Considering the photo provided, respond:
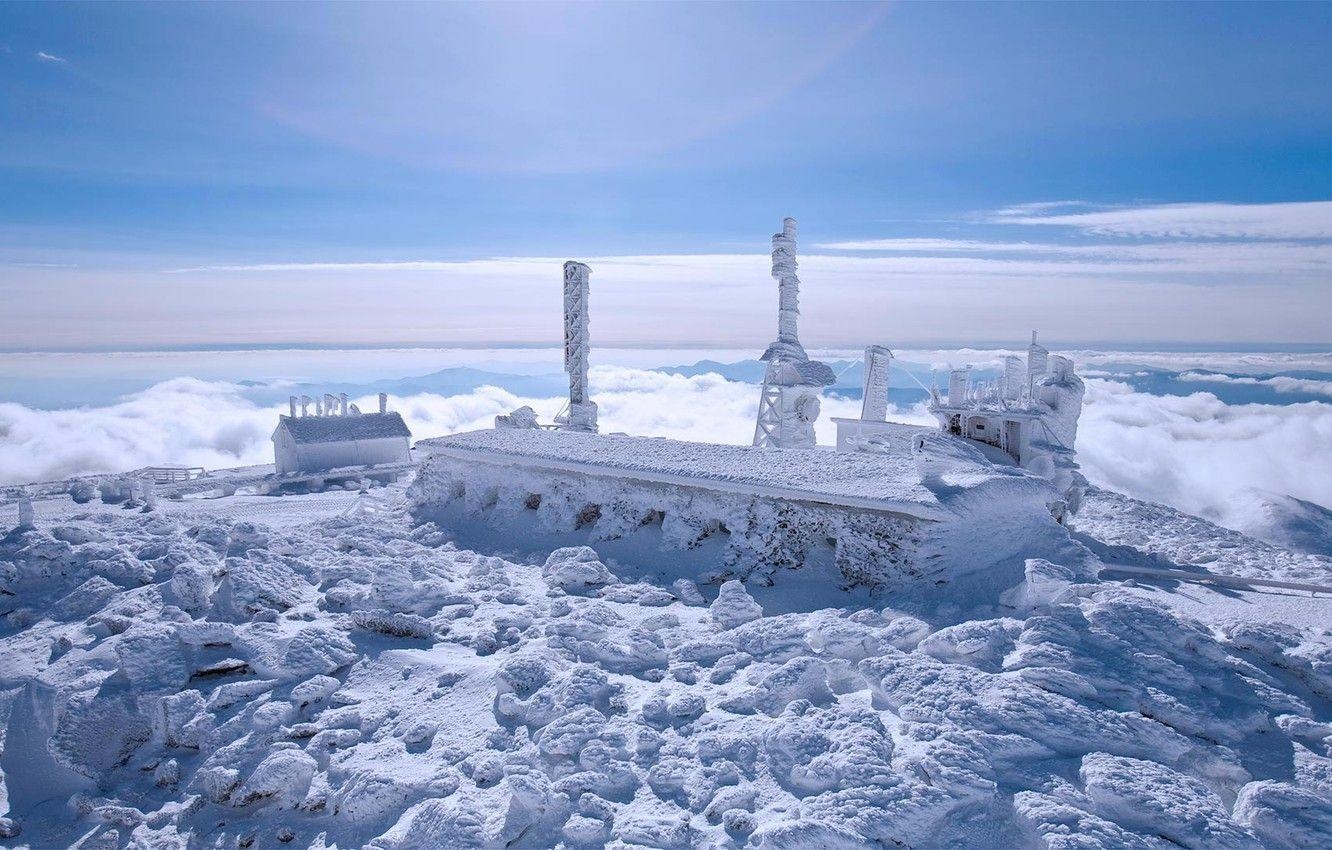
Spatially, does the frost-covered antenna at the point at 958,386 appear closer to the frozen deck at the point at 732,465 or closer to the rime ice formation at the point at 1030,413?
the rime ice formation at the point at 1030,413

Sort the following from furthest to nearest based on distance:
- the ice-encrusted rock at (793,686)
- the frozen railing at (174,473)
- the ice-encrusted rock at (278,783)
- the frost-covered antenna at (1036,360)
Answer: the frozen railing at (174,473) → the frost-covered antenna at (1036,360) → the ice-encrusted rock at (793,686) → the ice-encrusted rock at (278,783)

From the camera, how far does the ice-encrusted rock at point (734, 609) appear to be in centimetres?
911

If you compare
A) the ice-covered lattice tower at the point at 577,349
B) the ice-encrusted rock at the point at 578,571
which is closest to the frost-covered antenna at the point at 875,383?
the ice-covered lattice tower at the point at 577,349

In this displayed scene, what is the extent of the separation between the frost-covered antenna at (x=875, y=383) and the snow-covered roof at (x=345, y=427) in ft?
69.7

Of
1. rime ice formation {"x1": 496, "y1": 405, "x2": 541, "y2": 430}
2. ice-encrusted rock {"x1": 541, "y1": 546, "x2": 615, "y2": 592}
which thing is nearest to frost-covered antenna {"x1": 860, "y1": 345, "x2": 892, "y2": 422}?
rime ice formation {"x1": 496, "y1": 405, "x2": 541, "y2": 430}

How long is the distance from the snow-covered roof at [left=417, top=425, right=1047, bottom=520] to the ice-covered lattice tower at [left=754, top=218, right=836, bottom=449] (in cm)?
234

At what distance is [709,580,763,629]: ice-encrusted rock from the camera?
359 inches

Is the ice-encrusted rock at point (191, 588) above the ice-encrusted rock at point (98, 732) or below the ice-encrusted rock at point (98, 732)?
above

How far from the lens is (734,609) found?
9219 millimetres

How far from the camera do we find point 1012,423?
19.0 m

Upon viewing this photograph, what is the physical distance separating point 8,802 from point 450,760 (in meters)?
5.09

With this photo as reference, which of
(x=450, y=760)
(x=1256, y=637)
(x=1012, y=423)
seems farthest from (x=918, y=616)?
(x=1012, y=423)

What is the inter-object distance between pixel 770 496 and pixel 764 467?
825 mm

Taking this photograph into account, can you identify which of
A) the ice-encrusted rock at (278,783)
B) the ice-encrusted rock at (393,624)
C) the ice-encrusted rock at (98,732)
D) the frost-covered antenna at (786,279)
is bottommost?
the ice-encrusted rock at (98,732)
